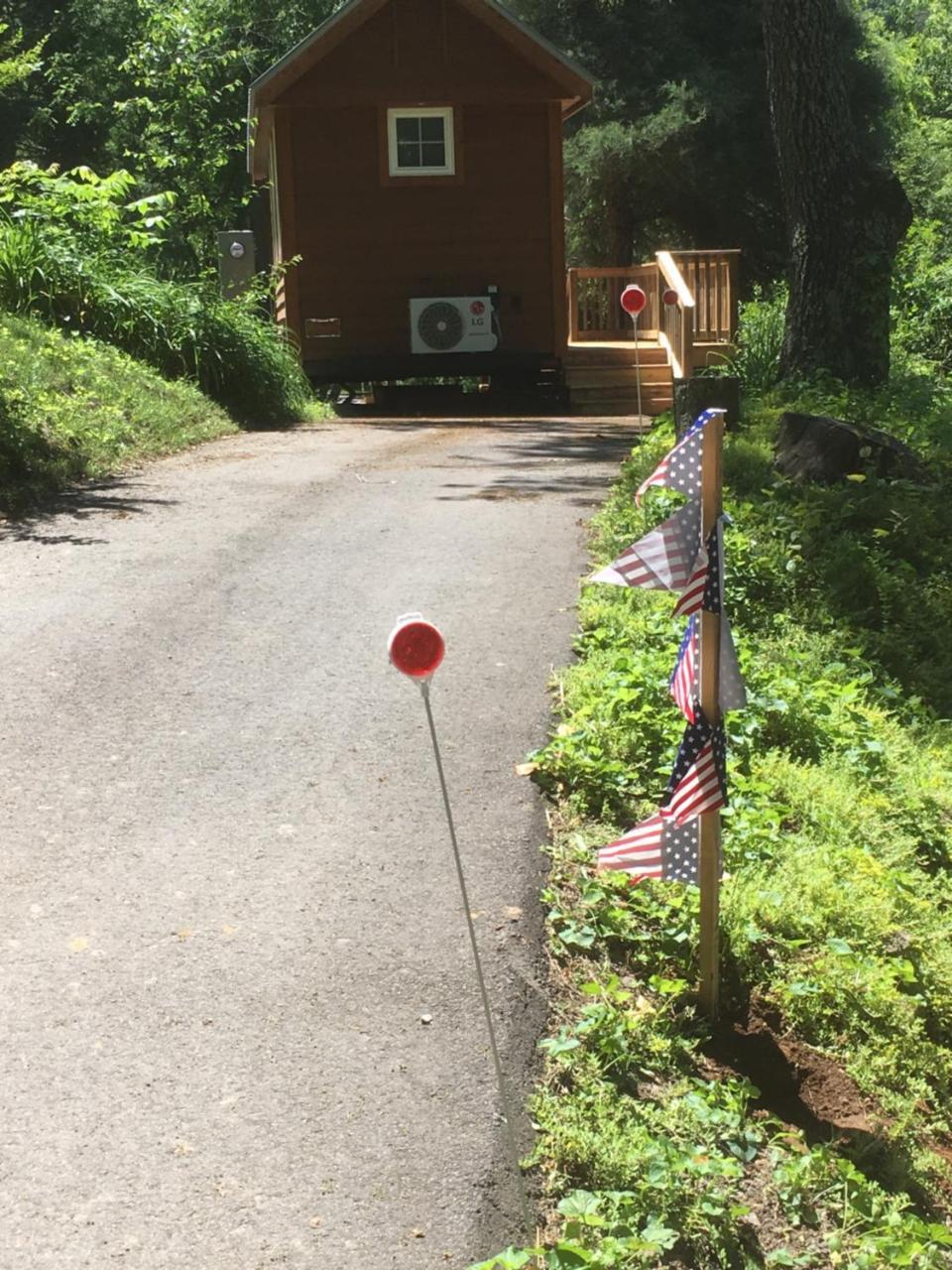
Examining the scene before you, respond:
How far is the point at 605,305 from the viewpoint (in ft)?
79.2

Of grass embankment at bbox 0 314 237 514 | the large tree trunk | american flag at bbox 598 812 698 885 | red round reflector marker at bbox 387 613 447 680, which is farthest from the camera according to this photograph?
the large tree trunk

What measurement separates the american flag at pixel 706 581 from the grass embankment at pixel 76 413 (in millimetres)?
7601

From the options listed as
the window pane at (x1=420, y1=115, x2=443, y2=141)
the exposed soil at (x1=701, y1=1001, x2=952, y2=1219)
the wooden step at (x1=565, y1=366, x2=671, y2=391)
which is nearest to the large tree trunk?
the wooden step at (x1=565, y1=366, x2=671, y2=391)

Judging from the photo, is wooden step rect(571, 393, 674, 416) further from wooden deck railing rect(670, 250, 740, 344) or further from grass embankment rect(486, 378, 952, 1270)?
grass embankment rect(486, 378, 952, 1270)

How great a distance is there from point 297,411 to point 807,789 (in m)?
12.5

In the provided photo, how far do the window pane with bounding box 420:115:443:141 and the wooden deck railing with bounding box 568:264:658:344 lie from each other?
3.11 m

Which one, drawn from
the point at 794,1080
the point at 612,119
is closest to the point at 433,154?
the point at 612,119

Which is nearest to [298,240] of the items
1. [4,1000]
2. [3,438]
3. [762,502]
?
[3,438]

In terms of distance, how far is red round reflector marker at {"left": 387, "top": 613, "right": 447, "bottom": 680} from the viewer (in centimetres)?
340

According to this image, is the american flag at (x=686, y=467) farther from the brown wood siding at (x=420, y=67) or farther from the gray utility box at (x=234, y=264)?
the brown wood siding at (x=420, y=67)

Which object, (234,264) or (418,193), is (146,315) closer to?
(234,264)

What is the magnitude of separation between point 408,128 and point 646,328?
4774 millimetres

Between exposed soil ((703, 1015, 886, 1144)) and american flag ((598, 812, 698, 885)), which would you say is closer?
exposed soil ((703, 1015, 886, 1144))

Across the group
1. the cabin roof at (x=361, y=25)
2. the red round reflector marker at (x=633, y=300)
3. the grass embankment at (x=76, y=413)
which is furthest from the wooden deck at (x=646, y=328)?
the grass embankment at (x=76, y=413)
